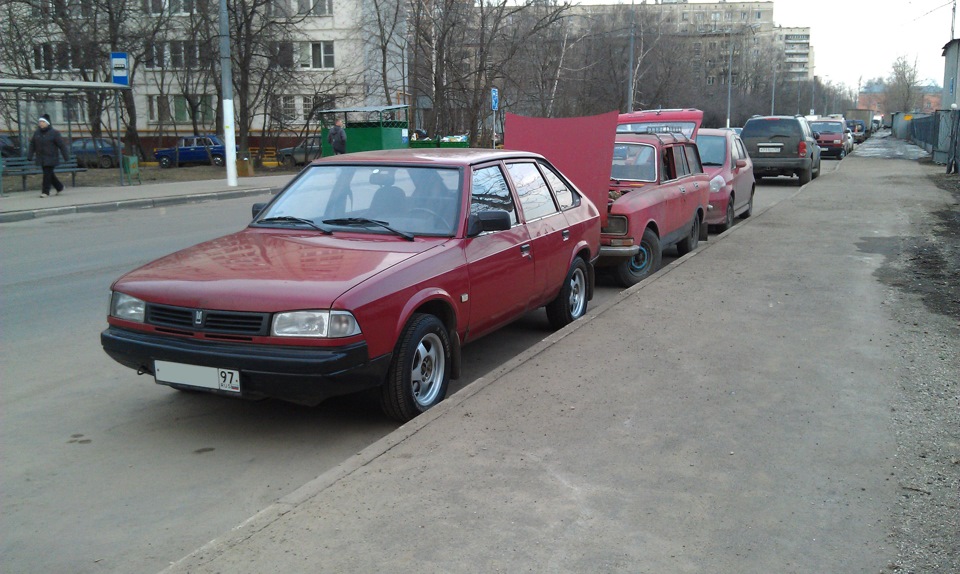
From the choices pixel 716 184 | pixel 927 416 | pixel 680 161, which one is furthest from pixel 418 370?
pixel 716 184

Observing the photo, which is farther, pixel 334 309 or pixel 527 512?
pixel 334 309

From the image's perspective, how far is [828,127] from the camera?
3962 centimetres

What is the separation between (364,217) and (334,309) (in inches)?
58.7

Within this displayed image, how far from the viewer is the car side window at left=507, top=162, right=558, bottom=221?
6.55 metres

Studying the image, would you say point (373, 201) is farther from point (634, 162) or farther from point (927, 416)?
point (634, 162)

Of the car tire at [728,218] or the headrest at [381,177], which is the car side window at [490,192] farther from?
the car tire at [728,218]

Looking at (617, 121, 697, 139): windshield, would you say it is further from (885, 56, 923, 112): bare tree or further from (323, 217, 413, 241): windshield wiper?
(885, 56, 923, 112): bare tree

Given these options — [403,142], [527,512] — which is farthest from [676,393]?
[403,142]

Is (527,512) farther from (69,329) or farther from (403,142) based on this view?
(403,142)

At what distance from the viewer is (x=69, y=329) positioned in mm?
7316

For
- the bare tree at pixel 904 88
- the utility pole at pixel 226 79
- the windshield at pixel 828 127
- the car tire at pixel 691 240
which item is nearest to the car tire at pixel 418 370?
the car tire at pixel 691 240

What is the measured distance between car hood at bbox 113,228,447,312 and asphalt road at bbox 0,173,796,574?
2.75ft

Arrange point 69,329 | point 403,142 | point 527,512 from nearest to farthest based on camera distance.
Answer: point 527,512 < point 69,329 < point 403,142

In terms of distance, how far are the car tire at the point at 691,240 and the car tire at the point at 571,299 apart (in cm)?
395
